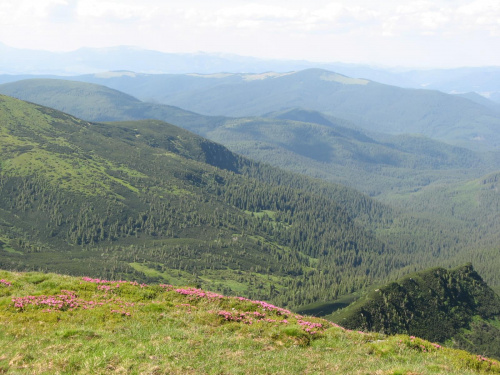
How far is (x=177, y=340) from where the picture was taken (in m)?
33.7

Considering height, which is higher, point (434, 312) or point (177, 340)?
point (177, 340)

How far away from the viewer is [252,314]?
42.6 meters

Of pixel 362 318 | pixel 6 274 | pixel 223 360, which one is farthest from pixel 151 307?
pixel 362 318

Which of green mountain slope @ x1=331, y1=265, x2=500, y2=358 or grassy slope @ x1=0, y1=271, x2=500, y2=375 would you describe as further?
green mountain slope @ x1=331, y1=265, x2=500, y2=358

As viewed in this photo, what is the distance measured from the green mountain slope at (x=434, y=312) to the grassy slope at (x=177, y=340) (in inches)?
2623

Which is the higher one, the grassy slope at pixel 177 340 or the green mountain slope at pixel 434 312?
the grassy slope at pixel 177 340

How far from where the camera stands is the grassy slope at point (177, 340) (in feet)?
95.3

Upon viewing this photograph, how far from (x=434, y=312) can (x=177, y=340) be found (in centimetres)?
10526

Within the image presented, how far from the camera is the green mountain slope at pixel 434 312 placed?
109 metres

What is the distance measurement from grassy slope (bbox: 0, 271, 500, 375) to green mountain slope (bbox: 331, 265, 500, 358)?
66.6m

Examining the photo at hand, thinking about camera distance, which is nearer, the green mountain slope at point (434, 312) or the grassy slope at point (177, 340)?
the grassy slope at point (177, 340)

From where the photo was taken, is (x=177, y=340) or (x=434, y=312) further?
(x=434, y=312)

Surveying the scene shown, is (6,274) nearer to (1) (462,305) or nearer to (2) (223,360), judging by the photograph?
(2) (223,360)

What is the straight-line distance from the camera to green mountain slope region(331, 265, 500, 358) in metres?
109
